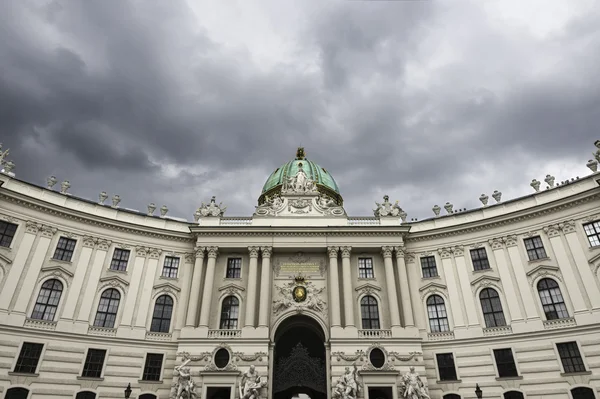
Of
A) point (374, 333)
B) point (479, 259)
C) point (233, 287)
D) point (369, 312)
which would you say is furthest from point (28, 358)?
point (479, 259)

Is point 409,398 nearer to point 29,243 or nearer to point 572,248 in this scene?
point 572,248

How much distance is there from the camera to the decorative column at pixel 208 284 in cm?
3108

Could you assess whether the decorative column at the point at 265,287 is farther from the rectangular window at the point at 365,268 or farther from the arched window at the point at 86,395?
the arched window at the point at 86,395

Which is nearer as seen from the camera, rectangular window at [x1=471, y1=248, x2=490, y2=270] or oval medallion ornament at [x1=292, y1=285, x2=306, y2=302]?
rectangular window at [x1=471, y1=248, x2=490, y2=270]

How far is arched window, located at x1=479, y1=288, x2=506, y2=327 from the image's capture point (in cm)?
2977

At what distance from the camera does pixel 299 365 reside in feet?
100

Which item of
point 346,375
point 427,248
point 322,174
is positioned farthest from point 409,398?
point 322,174

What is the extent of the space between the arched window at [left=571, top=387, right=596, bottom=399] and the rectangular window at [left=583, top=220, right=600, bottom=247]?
10.2 m

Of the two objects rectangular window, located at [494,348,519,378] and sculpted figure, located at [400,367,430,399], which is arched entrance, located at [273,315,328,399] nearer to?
sculpted figure, located at [400,367,430,399]

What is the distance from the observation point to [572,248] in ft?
93.2

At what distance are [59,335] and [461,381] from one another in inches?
1222

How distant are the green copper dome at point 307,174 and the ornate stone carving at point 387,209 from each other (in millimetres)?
11118

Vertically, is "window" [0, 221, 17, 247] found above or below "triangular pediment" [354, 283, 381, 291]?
above

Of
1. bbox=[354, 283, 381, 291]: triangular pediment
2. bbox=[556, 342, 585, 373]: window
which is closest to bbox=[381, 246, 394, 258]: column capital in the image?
bbox=[354, 283, 381, 291]: triangular pediment
